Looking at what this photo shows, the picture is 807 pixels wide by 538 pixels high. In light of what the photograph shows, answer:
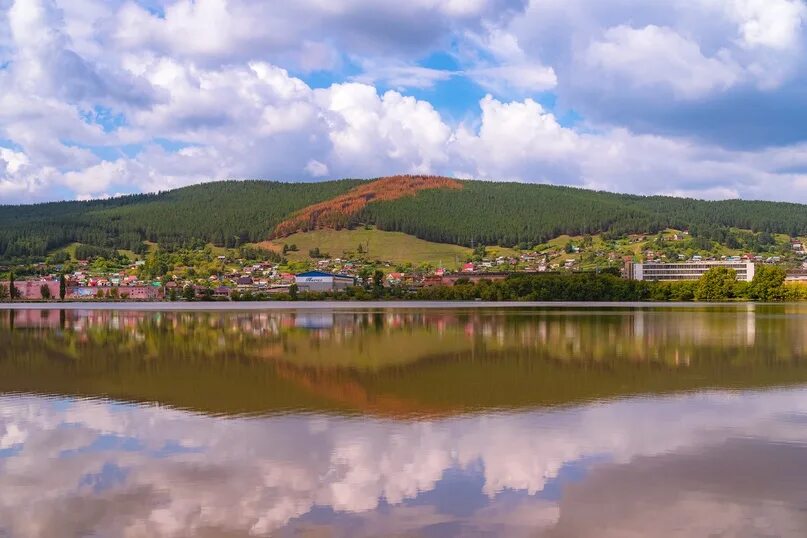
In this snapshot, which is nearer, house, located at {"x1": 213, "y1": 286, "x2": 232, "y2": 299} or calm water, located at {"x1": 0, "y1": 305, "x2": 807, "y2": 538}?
calm water, located at {"x1": 0, "y1": 305, "x2": 807, "y2": 538}

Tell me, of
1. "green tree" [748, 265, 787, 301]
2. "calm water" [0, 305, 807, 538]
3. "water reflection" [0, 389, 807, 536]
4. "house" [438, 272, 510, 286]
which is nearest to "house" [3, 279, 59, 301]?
"house" [438, 272, 510, 286]

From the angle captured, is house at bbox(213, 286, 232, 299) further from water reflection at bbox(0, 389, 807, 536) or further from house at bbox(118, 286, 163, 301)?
water reflection at bbox(0, 389, 807, 536)

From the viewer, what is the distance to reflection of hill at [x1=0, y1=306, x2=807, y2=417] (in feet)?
74.0

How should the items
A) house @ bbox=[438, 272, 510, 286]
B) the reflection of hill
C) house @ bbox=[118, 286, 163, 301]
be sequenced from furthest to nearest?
house @ bbox=[118, 286, 163, 301]
house @ bbox=[438, 272, 510, 286]
the reflection of hill

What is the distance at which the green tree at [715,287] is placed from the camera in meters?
149

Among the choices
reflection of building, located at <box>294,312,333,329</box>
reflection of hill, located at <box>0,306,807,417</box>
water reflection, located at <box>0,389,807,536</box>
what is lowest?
reflection of building, located at <box>294,312,333,329</box>

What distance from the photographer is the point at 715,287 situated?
493 ft

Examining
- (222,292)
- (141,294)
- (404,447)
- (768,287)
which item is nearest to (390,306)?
(768,287)

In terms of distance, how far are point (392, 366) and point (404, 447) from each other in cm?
1451

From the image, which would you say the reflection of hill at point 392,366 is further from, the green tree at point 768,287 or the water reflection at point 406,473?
the green tree at point 768,287

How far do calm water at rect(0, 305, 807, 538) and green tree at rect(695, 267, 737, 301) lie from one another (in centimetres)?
12407

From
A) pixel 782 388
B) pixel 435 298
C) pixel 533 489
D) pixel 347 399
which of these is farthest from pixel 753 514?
pixel 435 298

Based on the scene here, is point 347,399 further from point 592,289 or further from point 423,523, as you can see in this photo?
point 592,289

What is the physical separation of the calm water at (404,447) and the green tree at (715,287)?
407ft
